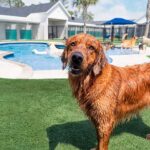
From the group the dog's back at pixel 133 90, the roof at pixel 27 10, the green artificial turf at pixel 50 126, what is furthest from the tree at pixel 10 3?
the dog's back at pixel 133 90

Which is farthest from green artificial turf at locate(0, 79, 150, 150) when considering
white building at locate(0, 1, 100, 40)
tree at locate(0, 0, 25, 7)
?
tree at locate(0, 0, 25, 7)

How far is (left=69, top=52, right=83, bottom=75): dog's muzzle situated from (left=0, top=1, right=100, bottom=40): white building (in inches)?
1415

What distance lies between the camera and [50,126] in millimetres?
5188

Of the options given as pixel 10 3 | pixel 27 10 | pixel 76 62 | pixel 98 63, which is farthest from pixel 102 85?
pixel 10 3

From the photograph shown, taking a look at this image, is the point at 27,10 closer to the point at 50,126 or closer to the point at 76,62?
the point at 50,126

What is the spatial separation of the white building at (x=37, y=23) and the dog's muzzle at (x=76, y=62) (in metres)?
36.0

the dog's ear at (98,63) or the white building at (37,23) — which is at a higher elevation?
the dog's ear at (98,63)

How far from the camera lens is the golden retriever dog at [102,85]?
11.0 feet

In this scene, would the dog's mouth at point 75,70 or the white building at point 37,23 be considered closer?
the dog's mouth at point 75,70

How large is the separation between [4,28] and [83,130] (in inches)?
1462

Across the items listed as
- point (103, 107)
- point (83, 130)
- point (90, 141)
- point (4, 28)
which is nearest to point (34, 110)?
point (83, 130)

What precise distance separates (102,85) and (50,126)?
1984 mm

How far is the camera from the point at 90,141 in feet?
15.3

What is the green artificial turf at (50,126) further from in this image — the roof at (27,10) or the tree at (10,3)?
the tree at (10,3)
